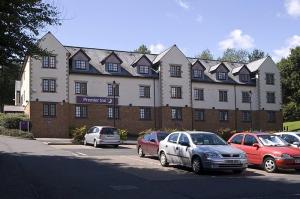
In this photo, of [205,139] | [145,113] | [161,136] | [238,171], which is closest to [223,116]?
[145,113]

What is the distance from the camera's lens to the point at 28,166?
1967cm

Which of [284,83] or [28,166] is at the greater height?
[284,83]

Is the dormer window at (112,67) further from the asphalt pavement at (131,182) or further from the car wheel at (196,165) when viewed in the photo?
the car wheel at (196,165)

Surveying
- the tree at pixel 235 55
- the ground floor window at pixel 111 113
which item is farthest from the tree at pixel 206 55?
the ground floor window at pixel 111 113

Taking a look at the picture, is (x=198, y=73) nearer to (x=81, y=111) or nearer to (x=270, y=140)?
(x=81, y=111)

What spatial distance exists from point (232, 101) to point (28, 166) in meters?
44.7

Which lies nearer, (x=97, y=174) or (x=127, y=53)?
(x=97, y=174)

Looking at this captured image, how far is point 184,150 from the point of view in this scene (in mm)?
18484

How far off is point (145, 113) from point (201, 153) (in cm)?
3830

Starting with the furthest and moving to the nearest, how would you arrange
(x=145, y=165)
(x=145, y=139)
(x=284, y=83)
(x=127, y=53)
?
(x=284, y=83)
(x=127, y=53)
(x=145, y=139)
(x=145, y=165)

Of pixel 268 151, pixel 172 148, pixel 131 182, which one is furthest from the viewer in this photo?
pixel 172 148

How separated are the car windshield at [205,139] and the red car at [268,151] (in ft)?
5.86

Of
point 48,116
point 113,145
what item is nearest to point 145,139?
point 113,145

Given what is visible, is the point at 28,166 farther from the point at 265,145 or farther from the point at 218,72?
the point at 218,72
